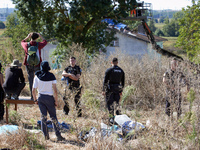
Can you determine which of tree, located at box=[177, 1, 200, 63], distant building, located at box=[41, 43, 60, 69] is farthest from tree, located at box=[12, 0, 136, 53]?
tree, located at box=[177, 1, 200, 63]

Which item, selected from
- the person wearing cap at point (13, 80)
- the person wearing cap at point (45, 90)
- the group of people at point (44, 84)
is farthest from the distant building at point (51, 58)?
the person wearing cap at point (45, 90)

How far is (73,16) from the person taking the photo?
1645 cm

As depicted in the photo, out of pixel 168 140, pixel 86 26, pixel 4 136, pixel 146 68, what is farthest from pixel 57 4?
pixel 168 140

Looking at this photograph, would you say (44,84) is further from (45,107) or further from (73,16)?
(73,16)

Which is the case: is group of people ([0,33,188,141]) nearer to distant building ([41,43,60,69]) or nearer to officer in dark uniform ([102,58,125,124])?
officer in dark uniform ([102,58,125,124])

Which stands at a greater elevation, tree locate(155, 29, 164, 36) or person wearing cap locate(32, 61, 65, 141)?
tree locate(155, 29, 164, 36)

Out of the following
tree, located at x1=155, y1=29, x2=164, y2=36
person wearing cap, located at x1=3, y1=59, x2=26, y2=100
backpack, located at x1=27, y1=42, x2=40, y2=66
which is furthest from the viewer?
tree, located at x1=155, y1=29, x2=164, y2=36

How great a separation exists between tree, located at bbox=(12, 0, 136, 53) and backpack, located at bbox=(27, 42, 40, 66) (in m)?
10.2

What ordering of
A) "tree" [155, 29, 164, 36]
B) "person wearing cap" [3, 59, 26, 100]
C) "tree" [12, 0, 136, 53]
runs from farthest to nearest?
"tree" [155, 29, 164, 36] < "tree" [12, 0, 136, 53] < "person wearing cap" [3, 59, 26, 100]

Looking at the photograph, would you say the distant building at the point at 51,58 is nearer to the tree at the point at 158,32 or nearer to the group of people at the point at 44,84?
the group of people at the point at 44,84

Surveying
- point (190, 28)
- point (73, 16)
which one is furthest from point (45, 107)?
point (190, 28)

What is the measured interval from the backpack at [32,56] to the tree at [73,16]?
1017 cm

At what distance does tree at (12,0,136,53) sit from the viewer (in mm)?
16219

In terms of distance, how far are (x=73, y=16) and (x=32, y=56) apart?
36.2 ft
